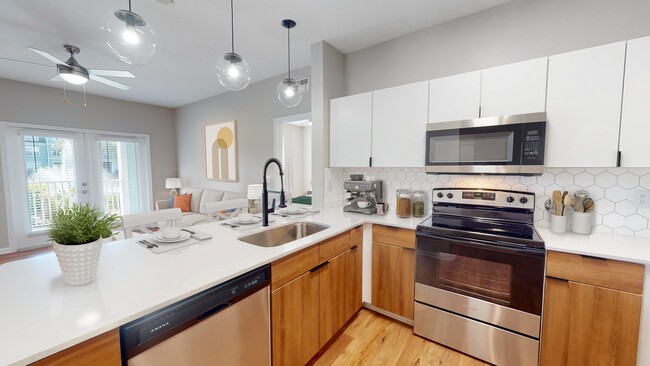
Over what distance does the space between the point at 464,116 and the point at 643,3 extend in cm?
120

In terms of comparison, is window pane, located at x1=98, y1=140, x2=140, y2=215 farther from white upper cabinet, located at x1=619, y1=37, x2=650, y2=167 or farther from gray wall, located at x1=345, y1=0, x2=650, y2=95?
white upper cabinet, located at x1=619, y1=37, x2=650, y2=167

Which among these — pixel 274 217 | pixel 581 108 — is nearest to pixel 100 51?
pixel 274 217

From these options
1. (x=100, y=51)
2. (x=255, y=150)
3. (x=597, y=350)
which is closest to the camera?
(x=597, y=350)

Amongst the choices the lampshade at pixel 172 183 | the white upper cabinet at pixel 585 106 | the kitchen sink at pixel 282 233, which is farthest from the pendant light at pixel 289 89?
the lampshade at pixel 172 183

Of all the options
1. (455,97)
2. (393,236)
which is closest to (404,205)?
(393,236)

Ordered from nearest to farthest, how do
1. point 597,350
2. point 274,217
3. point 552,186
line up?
point 597,350, point 552,186, point 274,217

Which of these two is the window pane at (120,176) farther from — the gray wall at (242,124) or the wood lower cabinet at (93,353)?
the wood lower cabinet at (93,353)

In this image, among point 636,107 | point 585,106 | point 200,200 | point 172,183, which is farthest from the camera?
point 172,183

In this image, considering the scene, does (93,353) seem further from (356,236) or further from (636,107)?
(636,107)

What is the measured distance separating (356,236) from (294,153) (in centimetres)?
293

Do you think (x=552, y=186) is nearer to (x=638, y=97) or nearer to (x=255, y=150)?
(x=638, y=97)

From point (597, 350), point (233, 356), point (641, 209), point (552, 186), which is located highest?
point (552, 186)

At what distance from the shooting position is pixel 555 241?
1541 mm

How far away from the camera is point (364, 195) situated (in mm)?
2477
